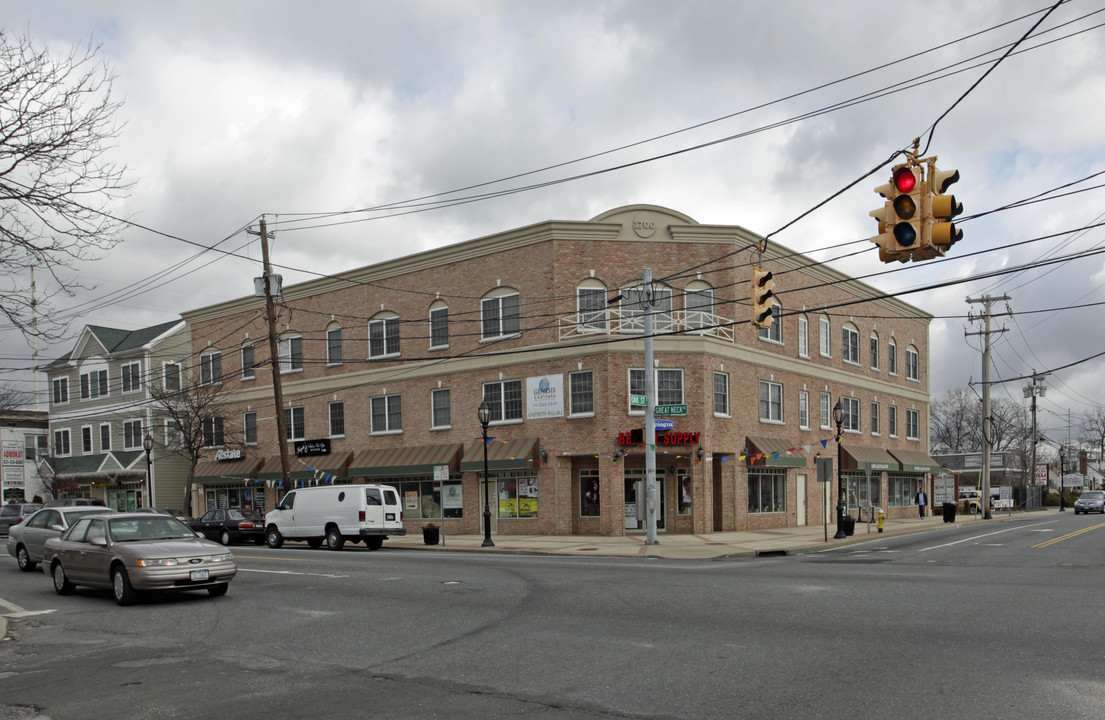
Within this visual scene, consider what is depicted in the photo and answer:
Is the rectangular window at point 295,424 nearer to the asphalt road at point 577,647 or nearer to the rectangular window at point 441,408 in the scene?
the rectangular window at point 441,408

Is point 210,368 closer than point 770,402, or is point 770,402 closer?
point 770,402

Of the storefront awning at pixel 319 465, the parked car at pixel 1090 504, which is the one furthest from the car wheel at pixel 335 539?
the parked car at pixel 1090 504

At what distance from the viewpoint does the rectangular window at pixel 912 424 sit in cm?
5144

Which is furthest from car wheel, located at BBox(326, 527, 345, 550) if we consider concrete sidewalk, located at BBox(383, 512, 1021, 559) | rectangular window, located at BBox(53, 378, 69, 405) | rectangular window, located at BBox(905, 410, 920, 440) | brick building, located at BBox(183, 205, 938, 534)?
rectangular window, located at BBox(53, 378, 69, 405)

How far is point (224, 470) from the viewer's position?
46.2 meters

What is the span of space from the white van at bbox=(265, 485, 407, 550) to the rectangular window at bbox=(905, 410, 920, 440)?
33.0m

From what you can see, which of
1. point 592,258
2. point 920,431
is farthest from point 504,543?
point 920,431

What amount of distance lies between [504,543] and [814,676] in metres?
22.9

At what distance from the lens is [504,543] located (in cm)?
3102

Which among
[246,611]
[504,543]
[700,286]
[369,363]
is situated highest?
[700,286]

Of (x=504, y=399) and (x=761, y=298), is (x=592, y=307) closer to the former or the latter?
(x=504, y=399)

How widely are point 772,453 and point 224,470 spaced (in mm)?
27582

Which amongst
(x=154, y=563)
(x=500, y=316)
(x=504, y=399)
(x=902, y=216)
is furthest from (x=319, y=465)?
(x=902, y=216)

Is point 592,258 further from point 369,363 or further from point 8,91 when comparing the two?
point 8,91
